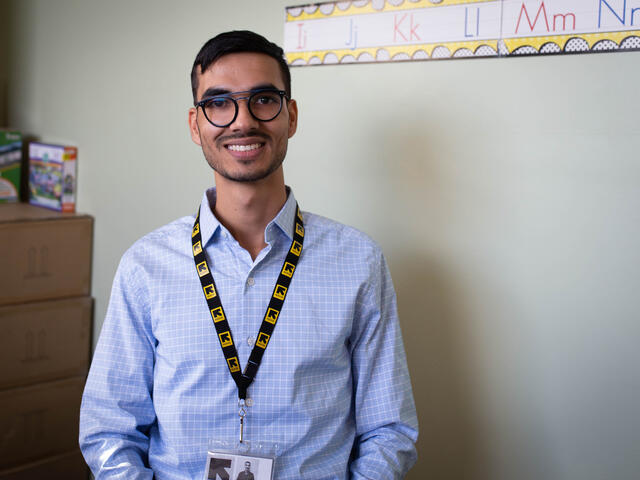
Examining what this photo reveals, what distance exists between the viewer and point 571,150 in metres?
1.28

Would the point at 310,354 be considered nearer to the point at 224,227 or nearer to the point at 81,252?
the point at 224,227

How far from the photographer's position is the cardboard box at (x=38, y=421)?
2.27 meters

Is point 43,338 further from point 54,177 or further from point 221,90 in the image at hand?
point 221,90

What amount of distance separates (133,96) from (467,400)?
1602mm

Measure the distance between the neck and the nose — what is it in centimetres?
12

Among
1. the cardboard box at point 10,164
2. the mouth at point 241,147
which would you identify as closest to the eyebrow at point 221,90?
the mouth at point 241,147

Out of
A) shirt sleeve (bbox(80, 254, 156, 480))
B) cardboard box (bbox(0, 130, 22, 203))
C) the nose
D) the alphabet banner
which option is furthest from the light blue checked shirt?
cardboard box (bbox(0, 130, 22, 203))

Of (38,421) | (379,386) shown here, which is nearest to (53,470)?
(38,421)

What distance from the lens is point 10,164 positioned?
263 centimetres

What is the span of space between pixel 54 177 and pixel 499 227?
195 cm

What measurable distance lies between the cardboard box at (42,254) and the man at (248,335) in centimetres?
121

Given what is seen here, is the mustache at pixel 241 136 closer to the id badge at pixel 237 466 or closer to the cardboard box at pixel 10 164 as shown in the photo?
the id badge at pixel 237 466

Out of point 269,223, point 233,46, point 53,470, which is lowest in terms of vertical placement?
point 53,470

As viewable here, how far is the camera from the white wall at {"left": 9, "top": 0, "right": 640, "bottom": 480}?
125cm
